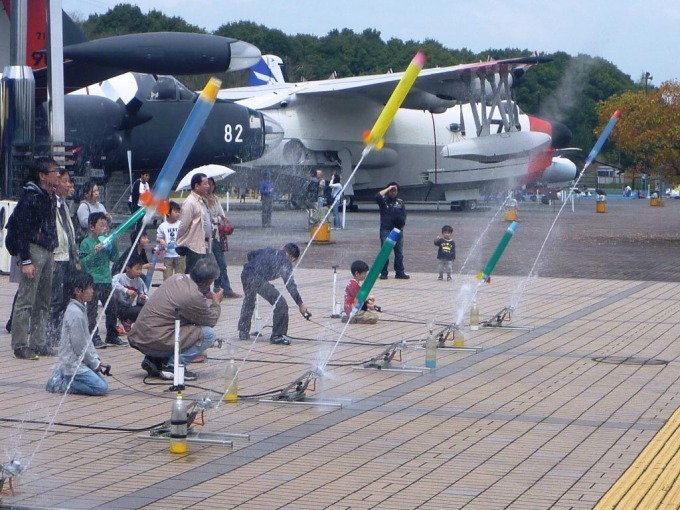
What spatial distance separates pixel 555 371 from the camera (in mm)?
11414

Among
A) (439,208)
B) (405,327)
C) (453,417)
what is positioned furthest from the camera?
(439,208)

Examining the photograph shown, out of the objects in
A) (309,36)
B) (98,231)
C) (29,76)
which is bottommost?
(98,231)

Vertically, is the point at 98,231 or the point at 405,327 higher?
the point at 98,231

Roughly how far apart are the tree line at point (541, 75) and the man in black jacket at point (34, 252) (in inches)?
281

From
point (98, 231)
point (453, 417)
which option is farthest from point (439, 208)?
point (453, 417)

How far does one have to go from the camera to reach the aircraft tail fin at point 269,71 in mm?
50531

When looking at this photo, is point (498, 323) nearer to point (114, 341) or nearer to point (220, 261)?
point (220, 261)

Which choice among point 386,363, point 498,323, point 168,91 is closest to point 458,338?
point 386,363

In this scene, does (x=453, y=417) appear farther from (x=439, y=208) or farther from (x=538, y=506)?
(x=439, y=208)

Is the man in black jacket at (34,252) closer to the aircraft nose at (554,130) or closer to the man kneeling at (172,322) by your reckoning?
the man kneeling at (172,322)

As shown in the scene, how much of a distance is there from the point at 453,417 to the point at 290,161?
33.2 m

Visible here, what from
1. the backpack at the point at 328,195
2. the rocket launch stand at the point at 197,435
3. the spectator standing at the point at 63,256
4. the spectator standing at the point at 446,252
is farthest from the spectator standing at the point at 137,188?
the rocket launch stand at the point at 197,435

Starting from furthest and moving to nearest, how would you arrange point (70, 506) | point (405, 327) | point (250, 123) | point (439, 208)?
1. point (439, 208)
2. point (250, 123)
3. point (405, 327)
4. point (70, 506)

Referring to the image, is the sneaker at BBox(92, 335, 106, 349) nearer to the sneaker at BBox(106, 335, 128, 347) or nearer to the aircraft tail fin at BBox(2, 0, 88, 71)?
the sneaker at BBox(106, 335, 128, 347)
